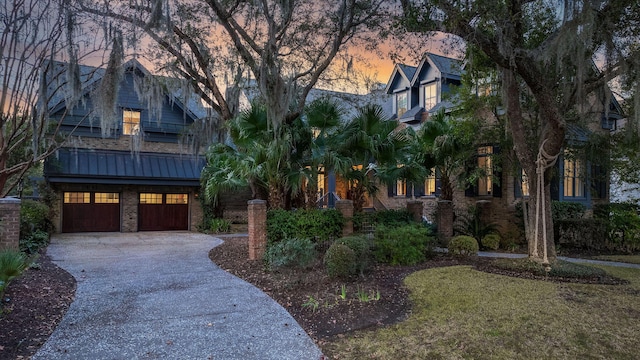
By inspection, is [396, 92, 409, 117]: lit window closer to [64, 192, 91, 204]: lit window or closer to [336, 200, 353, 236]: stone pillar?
[336, 200, 353, 236]: stone pillar

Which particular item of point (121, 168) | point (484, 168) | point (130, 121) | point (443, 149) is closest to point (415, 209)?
point (443, 149)

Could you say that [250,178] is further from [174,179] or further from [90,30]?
[174,179]

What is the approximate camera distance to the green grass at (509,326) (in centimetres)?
415

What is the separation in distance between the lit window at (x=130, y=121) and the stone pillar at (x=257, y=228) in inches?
422

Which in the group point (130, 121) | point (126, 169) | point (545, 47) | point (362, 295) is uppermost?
point (130, 121)

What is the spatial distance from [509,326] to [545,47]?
5.28m

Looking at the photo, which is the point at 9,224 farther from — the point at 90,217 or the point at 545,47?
the point at 545,47

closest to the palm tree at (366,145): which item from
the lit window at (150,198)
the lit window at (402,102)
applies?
the lit window at (402,102)

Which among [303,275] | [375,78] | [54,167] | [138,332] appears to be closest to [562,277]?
[303,275]

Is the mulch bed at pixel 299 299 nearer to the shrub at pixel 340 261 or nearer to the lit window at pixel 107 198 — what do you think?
the shrub at pixel 340 261

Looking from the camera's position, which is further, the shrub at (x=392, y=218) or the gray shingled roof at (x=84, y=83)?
the gray shingled roof at (x=84, y=83)

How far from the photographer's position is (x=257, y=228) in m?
9.55

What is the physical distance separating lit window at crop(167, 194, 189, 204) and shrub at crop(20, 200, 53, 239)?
455 cm

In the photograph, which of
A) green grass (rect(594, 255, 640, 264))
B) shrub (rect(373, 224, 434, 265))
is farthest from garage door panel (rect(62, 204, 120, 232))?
green grass (rect(594, 255, 640, 264))
